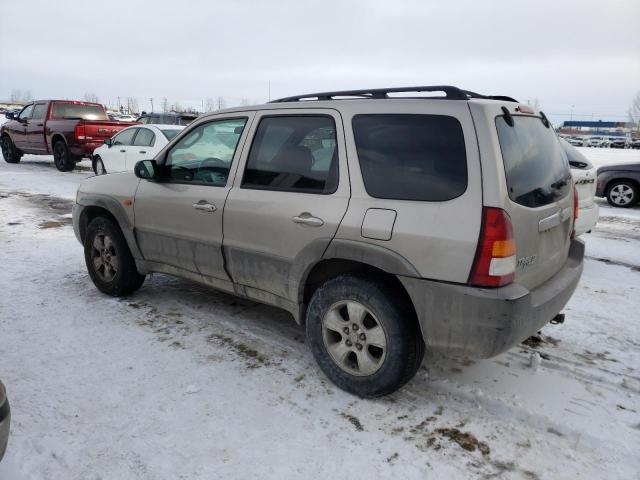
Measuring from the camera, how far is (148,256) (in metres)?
4.37

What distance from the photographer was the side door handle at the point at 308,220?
3.09m

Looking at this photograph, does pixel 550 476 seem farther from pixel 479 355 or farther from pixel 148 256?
pixel 148 256

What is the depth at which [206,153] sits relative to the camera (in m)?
3.98

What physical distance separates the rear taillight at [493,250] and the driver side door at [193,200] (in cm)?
188

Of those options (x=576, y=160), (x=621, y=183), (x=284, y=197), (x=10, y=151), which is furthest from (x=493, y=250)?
(x=10, y=151)

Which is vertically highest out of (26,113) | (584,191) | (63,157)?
(26,113)

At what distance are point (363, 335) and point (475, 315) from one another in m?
0.71

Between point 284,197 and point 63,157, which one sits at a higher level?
point 284,197

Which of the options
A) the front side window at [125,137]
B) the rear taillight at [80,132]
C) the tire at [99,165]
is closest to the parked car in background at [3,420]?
the front side window at [125,137]

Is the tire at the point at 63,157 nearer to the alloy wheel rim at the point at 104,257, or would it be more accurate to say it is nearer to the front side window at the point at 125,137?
the front side window at the point at 125,137

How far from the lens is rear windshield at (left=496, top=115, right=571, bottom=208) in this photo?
271cm

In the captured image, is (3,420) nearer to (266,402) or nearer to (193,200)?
(266,402)

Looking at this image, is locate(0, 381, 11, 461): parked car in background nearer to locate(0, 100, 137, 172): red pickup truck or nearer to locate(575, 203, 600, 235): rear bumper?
locate(575, 203, 600, 235): rear bumper

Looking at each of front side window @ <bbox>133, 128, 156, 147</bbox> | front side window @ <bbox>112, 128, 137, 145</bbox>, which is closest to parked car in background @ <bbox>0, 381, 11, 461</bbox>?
front side window @ <bbox>133, 128, 156, 147</bbox>
